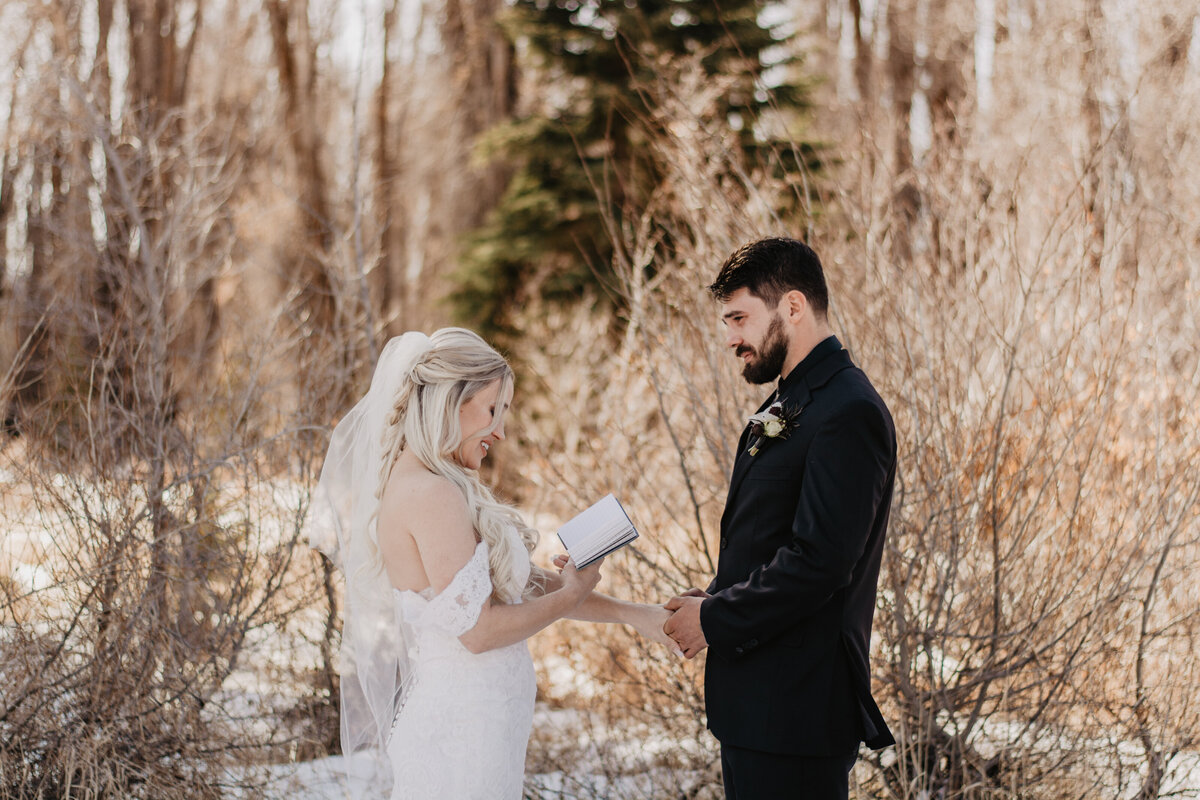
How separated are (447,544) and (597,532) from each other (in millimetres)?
450

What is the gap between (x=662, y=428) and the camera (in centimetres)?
748

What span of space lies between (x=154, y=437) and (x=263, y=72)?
1662 centimetres

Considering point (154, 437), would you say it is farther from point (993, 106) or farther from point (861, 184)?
point (993, 106)

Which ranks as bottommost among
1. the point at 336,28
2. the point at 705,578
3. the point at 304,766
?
the point at 304,766

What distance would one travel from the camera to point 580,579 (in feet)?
10.3

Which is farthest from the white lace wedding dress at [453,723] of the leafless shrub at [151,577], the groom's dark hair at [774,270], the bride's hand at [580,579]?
the leafless shrub at [151,577]

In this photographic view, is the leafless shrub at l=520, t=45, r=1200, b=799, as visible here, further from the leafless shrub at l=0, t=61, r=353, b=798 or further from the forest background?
the leafless shrub at l=0, t=61, r=353, b=798

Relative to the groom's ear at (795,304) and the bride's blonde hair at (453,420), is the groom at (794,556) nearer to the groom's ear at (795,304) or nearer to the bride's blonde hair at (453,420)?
the groom's ear at (795,304)

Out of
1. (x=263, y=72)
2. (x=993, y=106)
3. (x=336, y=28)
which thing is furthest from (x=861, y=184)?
(x=263, y=72)

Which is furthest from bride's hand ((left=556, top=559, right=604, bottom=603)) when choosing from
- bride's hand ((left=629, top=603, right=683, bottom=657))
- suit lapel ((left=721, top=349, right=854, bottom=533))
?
suit lapel ((left=721, top=349, right=854, bottom=533))

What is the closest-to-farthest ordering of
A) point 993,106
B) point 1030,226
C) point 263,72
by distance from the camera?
point 1030,226
point 993,106
point 263,72

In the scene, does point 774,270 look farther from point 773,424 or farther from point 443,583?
point 443,583

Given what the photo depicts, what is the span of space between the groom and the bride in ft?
1.71

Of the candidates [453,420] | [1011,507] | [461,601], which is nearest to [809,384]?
[453,420]
